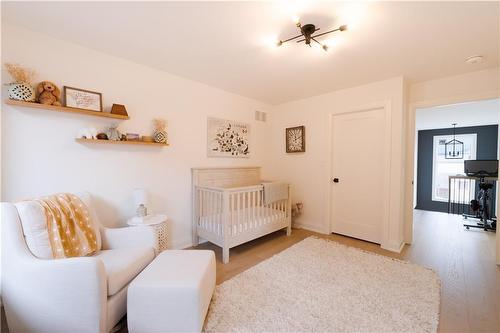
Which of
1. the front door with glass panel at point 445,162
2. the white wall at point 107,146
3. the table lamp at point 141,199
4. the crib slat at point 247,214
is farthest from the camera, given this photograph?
the front door with glass panel at point 445,162

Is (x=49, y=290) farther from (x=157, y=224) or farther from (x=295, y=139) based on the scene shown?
(x=295, y=139)

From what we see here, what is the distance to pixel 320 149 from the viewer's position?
3.50 m

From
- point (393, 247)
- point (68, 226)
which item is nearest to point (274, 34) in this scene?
point (68, 226)

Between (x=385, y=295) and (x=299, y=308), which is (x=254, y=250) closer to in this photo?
(x=299, y=308)

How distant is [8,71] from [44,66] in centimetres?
26

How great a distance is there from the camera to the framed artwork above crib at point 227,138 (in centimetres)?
313

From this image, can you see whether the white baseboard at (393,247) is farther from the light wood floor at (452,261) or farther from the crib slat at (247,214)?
the crib slat at (247,214)

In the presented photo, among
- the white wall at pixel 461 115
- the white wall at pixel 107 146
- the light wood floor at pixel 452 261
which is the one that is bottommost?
A: the light wood floor at pixel 452 261

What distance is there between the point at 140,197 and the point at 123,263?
860mm

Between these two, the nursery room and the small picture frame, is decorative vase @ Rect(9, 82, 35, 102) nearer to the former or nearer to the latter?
the nursery room

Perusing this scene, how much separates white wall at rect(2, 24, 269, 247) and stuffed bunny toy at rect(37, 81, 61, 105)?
13 cm

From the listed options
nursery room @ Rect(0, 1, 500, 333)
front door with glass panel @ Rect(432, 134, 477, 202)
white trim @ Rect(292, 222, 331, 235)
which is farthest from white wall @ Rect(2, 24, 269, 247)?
front door with glass panel @ Rect(432, 134, 477, 202)

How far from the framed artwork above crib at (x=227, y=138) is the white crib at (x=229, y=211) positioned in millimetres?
291

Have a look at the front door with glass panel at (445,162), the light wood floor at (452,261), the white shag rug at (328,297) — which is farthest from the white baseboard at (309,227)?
the front door with glass panel at (445,162)
